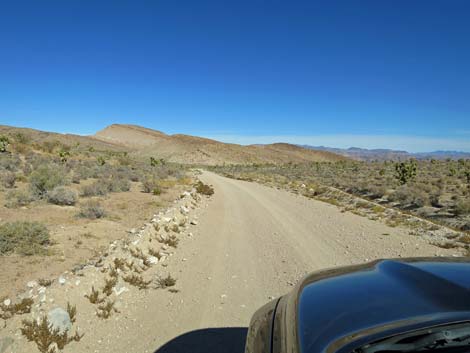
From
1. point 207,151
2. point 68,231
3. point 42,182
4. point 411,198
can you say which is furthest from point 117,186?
point 207,151

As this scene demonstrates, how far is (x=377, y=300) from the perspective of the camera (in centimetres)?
213

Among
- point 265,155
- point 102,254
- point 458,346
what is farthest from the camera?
point 265,155

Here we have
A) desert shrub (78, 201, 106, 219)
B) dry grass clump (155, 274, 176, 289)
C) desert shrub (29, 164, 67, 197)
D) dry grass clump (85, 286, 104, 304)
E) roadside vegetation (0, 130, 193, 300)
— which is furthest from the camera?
desert shrub (29, 164, 67, 197)

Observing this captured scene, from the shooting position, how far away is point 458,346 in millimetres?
1642

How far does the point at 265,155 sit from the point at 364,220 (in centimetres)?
10645

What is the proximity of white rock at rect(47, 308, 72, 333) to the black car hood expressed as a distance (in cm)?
339

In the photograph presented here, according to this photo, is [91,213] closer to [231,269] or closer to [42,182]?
[42,182]

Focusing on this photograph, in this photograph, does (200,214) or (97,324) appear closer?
(97,324)

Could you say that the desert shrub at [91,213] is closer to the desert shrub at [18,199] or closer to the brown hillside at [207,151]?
the desert shrub at [18,199]

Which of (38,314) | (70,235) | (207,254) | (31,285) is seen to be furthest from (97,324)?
(70,235)

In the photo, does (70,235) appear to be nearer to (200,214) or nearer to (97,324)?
(97,324)

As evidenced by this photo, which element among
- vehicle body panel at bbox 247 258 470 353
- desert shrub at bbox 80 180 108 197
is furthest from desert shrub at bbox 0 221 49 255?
desert shrub at bbox 80 180 108 197

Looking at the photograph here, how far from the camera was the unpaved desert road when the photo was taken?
14.1ft

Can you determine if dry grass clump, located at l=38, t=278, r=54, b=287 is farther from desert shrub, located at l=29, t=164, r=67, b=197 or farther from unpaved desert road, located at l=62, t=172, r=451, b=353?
desert shrub, located at l=29, t=164, r=67, b=197
